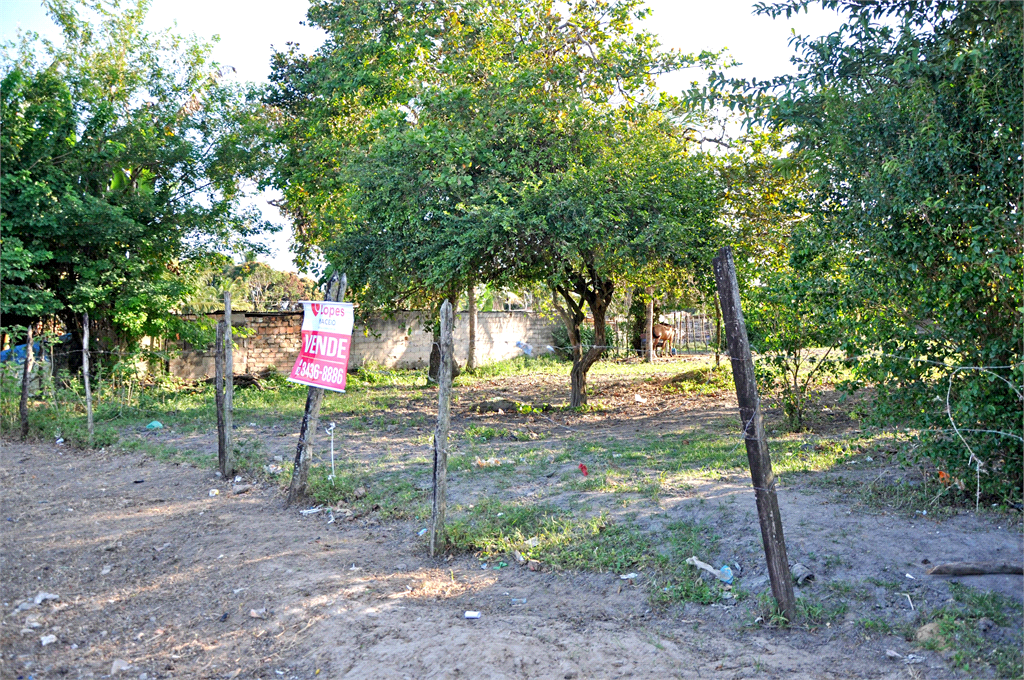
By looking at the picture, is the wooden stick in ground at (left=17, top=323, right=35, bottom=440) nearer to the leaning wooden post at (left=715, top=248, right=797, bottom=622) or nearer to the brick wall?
the brick wall

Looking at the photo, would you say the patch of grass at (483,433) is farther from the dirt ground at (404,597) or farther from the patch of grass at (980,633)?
the patch of grass at (980,633)

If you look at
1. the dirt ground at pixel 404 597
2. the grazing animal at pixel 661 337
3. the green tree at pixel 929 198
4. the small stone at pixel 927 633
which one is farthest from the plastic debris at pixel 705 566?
the grazing animal at pixel 661 337

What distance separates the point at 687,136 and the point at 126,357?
11.4 m

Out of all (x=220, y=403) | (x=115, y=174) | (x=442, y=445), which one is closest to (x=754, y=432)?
(x=442, y=445)

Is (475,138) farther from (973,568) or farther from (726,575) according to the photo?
(973,568)

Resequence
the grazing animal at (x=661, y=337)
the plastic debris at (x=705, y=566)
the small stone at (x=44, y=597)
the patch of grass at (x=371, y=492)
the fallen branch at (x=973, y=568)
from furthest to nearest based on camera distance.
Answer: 1. the grazing animal at (x=661, y=337)
2. the patch of grass at (x=371, y=492)
3. the small stone at (x=44, y=597)
4. the plastic debris at (x=705, y=566)
5. the fallen branch at (x=973, y=568)

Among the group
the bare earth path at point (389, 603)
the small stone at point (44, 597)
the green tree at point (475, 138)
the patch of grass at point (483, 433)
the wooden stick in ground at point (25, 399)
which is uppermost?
the green tree at point (475, 138)

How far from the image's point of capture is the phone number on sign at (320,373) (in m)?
6.72

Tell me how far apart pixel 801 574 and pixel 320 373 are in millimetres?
4360

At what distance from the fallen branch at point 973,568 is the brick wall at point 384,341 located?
10955 millimetres

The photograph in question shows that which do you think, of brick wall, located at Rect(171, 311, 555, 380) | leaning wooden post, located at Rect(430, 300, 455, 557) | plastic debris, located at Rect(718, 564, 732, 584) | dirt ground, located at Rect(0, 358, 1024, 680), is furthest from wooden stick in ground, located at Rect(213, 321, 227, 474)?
Answer: brick wall, located at Rect(171, 311, 555, 380)

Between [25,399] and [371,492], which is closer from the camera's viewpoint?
[371,492]

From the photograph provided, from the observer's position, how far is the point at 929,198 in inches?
188

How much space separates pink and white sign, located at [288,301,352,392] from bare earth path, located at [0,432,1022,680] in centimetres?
129
